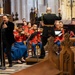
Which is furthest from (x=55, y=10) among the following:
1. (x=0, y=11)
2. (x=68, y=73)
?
(x=68, y=73)

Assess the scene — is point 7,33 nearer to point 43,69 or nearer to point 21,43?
point 21,43

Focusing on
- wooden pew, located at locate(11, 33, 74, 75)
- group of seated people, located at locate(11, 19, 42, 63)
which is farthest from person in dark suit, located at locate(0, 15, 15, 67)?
wooden pew, located at locate(11, 33, 74, 75)

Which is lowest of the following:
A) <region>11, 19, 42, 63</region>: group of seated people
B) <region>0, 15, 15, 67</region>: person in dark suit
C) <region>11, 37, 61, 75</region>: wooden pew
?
<region>11, 19, 42, 63</region>: group of seated people

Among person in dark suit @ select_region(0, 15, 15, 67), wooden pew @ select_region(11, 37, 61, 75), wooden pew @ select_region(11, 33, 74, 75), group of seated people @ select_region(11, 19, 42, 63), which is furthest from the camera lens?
group of seated people @ select_region(11, 19, 42, 63)

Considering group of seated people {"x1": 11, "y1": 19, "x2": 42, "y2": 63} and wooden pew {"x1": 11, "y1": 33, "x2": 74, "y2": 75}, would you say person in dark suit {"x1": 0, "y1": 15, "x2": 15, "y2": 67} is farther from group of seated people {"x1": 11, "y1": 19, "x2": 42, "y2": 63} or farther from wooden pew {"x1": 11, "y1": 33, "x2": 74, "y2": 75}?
wooden pew {"x1": 11, "y1": 33, "x2": 74, "y2": 75}

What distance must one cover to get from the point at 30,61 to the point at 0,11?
5.01 meters

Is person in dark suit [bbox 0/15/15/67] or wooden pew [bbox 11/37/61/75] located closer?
wooden pew [bbox 11/37/61/75]

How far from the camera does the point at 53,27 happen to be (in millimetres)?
8477

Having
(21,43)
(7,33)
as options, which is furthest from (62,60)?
(21,43)

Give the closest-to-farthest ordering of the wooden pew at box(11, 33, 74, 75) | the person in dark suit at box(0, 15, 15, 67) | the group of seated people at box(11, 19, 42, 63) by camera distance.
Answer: the wooden pew at box(11, 33, 74, 75) < the person in dark suit at box(0, 15, 15, 67) < the group of seated people at box(11, 19, 42, 63)

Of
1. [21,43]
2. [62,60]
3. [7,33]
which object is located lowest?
[21,43]

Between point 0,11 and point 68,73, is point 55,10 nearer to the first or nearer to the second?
point 0,11

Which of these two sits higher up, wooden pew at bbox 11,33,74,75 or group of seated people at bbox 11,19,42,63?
wooden pew at bbox 11,33,74,75

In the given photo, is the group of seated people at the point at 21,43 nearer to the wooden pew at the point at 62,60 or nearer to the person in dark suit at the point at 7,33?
the person in dark suit at the point at 7,33
